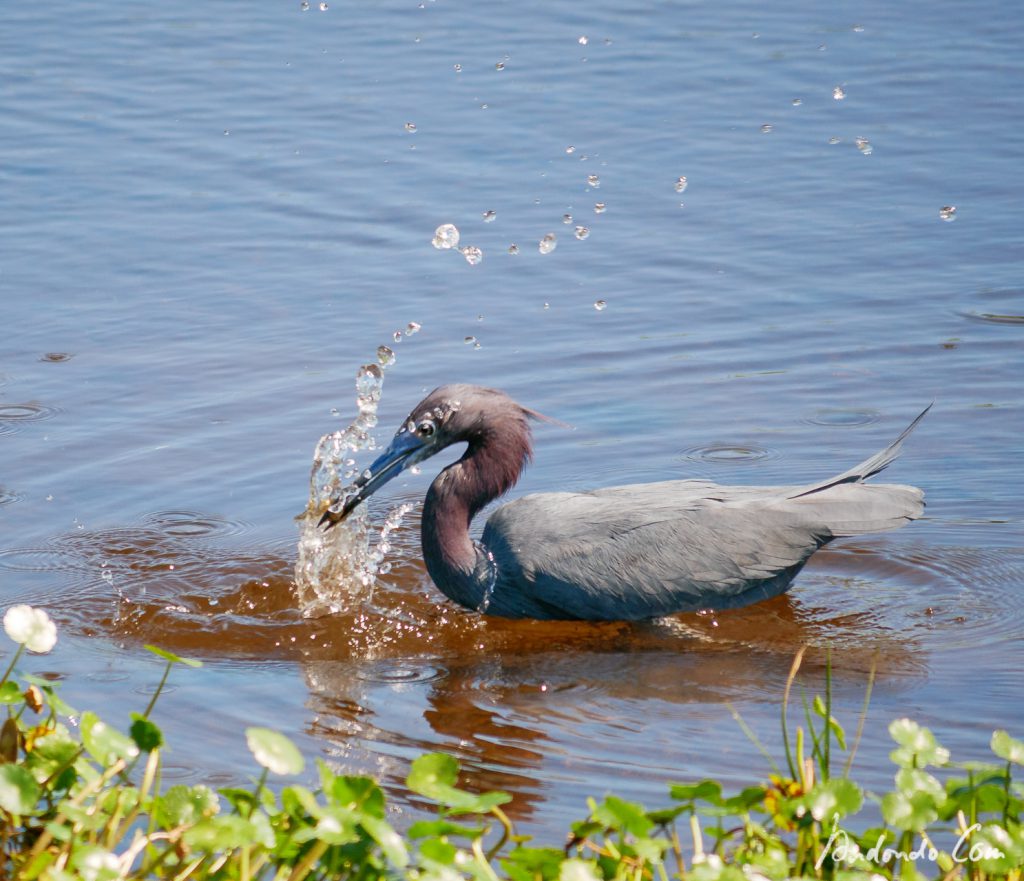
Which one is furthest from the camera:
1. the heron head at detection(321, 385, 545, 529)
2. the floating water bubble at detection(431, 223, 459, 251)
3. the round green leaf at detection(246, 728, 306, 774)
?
the floating water bubble at detection(431, 223, 459, 251)

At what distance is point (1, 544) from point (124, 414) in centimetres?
146

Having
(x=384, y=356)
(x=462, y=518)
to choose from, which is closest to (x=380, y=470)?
(x=462, y=518)

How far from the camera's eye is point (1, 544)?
22.5 ft

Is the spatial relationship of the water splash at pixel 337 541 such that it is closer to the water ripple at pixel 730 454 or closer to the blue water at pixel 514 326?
the blue water at pixel 514 326

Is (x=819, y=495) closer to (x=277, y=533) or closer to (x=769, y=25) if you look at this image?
(x=277, y=533)

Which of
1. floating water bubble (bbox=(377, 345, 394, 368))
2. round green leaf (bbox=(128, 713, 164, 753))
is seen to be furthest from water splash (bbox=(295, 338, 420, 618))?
round green leaf (bbox=(128, 713, 164, 753))

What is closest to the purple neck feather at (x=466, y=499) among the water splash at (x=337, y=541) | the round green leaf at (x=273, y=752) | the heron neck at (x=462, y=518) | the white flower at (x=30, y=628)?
the heron neck at (x=462, y=518)

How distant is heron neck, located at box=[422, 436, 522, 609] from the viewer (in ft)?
21.5

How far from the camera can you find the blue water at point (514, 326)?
18.9 ft

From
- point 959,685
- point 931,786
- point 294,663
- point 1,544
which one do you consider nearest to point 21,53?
point 1,544

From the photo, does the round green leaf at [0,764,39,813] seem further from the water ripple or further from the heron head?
the water ripple

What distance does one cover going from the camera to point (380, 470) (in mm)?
6637

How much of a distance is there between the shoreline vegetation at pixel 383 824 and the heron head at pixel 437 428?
303 cm

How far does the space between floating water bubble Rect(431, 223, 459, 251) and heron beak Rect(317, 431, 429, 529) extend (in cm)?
344
